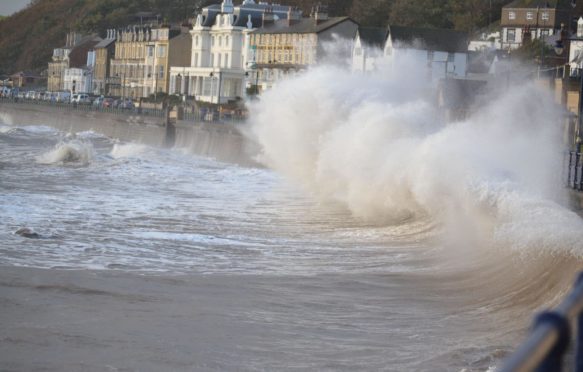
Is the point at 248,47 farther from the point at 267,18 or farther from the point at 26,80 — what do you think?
the point at 26,80

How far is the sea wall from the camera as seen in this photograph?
46906 mm

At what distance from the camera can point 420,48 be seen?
62.8m

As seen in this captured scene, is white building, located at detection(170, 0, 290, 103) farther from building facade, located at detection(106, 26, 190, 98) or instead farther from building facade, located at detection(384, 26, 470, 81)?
building facade, located at detection(384, 26, 470, 81)

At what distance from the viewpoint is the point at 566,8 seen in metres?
72.2

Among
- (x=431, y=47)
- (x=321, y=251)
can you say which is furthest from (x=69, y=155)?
(x=321, y=251)

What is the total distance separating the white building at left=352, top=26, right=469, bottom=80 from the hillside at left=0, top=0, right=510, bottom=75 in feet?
48.1

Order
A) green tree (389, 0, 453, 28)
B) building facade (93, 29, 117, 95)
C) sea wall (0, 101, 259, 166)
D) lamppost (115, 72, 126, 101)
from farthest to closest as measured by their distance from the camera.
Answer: building facade (93, 29, 117, 95), lamppost (115, 72, 126, 101), green tree (389, 0, 453, 28), sea wall (0, 101, 259, 166)

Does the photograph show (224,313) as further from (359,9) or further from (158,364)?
(359,9)

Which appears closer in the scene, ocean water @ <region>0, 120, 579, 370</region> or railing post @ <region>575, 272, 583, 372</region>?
railing post @ <region>575, 272, 583, 372</region>

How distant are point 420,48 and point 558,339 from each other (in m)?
61.6

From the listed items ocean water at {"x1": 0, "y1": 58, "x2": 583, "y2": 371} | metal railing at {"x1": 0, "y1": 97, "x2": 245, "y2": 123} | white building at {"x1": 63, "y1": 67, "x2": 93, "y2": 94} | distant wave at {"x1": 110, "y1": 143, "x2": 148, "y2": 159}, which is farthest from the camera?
white building at {"x1": 63, "y1": 67, "x2": 93, "y2": 94}

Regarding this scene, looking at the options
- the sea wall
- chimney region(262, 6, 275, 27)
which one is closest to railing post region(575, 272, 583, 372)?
the sea wall

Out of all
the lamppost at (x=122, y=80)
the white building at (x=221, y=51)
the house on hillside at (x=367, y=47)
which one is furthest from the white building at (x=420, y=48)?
the lamppost at (x=122, y=80)

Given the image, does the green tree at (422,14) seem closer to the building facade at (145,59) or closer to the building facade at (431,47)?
the building facade at (431,47)
